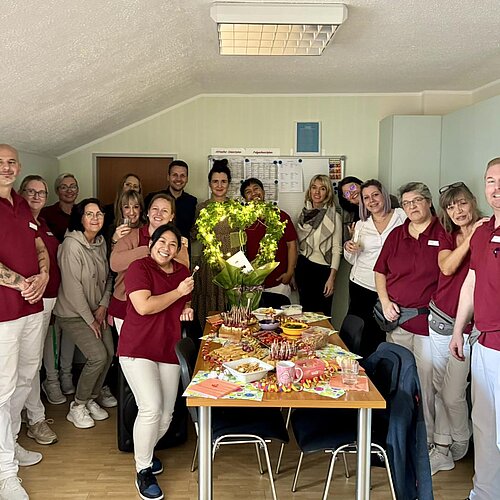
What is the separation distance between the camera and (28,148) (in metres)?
4.48

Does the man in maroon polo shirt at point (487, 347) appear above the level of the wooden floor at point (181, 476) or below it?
above

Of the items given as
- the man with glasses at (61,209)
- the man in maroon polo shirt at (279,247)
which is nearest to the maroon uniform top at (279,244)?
the man in maroon polo shirt at (279,247)

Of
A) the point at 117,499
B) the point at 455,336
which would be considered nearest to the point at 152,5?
the point at 455,336

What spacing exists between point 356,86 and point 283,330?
2712 millimetres

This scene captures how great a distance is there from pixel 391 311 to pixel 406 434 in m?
1.24

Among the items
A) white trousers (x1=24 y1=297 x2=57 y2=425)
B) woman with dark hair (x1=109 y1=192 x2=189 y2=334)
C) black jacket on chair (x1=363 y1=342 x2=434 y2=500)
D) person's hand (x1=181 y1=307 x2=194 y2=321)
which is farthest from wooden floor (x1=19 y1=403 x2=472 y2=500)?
person's hand (x1=181 y1=307 x2=194 y2=321)

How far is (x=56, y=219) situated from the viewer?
15.1 feet

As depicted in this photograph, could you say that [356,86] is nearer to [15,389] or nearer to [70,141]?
[70,141]

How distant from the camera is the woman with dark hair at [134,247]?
3.65m

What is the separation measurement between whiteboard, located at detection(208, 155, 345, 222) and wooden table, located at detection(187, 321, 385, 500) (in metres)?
3.22

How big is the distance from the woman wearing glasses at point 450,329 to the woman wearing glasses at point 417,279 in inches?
2.7

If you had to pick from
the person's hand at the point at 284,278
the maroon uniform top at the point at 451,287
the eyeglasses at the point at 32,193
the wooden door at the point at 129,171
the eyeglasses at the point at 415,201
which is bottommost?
the person's hand at the point at 284,278

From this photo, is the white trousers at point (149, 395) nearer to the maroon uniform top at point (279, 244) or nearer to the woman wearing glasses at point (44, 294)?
the woman wearing glasses at point (44, 294)

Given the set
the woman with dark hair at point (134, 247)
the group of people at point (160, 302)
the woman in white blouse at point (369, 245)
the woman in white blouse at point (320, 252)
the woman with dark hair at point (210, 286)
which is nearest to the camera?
the group of people at point (160, 302)
